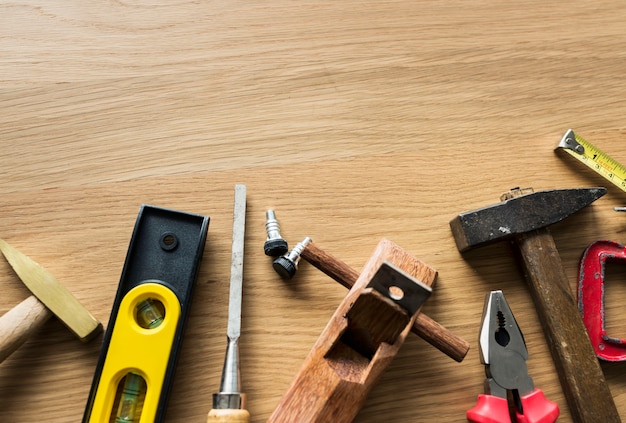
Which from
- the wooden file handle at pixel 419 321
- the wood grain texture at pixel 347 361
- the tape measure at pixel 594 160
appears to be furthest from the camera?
the tape measure at pixel 594 160

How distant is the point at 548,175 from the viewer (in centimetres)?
94

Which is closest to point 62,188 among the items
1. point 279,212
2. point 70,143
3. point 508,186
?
point 70,143

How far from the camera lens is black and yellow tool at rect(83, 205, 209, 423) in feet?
2.37

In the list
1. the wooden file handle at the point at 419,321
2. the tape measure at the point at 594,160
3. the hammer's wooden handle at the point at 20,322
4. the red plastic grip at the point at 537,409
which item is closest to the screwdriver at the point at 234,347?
the wooden file handle at the point at 419,321

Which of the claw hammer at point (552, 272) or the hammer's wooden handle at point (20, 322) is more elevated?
the claw hammer at point (552, 272)

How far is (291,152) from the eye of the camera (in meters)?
0.90

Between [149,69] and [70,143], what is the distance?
183 mm

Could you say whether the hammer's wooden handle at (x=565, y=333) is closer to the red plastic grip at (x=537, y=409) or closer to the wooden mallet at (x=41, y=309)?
the red plastic grip at (x=537, y=409)

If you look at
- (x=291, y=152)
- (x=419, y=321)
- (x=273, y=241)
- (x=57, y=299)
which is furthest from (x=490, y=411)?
(x=57, y=299)

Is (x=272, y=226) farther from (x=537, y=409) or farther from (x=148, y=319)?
(x=537, y=409)

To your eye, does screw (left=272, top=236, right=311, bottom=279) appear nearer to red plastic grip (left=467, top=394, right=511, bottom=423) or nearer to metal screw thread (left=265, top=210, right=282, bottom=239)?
metal screw thread (left=265, top=210, right=282, bottom=239)

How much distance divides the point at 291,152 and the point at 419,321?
0.35 metres

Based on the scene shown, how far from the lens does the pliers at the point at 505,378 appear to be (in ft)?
2.52

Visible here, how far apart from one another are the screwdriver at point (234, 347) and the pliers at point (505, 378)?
1.17 feet
